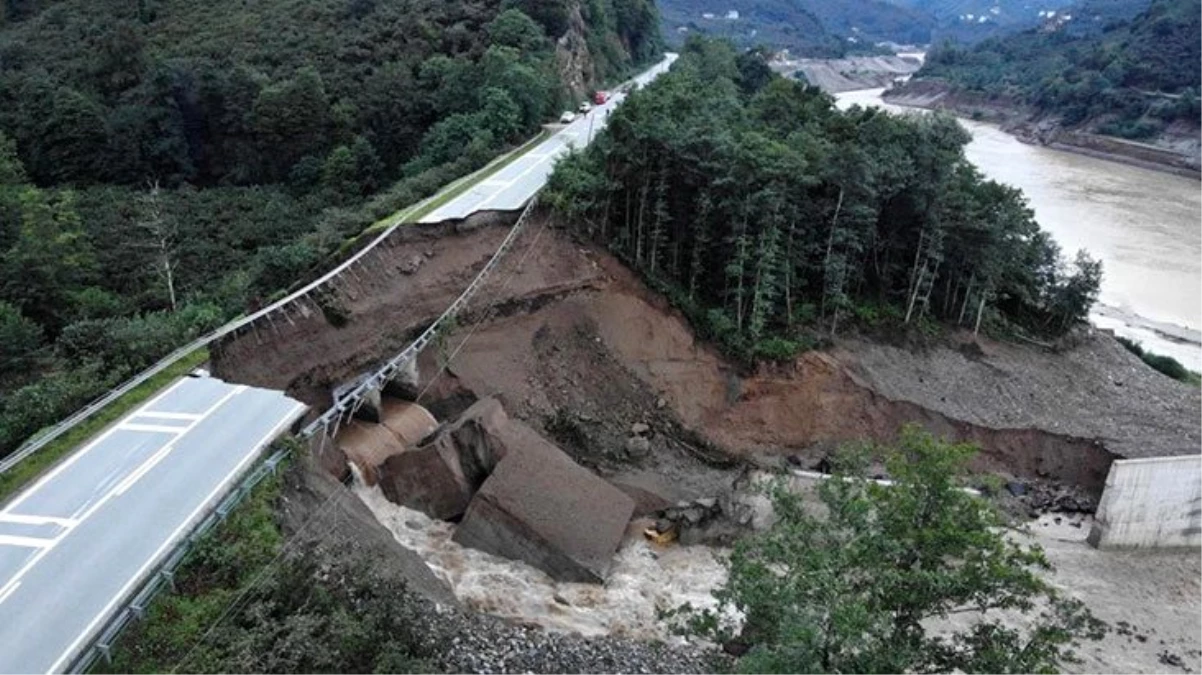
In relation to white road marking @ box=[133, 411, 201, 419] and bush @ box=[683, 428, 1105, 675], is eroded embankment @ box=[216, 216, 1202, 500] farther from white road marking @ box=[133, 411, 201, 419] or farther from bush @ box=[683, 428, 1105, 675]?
bush @ box=[683, 428, 1105, 675]

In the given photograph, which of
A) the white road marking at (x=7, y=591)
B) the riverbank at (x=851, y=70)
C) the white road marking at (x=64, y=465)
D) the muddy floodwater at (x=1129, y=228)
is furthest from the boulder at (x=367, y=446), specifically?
the riverbank at (x=851, y=70)

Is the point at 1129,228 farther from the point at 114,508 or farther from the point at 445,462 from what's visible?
the point at 114,508

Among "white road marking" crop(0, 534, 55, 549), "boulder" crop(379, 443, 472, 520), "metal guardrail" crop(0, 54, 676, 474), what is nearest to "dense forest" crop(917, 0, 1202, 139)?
"metal guardrail" crop(0, 54, 676, 474)

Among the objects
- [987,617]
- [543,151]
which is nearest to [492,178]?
[543,151]

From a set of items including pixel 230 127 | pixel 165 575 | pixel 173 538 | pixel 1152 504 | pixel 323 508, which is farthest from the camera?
pixel 230 127

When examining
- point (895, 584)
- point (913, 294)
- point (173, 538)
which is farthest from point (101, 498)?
point (913, 294)

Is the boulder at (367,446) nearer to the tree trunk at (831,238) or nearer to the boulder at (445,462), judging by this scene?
the boulder at (445,462)

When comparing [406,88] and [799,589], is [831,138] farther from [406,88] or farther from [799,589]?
[799,589]
